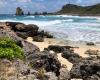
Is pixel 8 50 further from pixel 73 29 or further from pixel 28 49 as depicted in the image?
pixel 73 29

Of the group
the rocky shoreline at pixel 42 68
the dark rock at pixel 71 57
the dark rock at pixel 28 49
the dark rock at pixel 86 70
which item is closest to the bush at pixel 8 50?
the rocky shoreline at pixel 42 68

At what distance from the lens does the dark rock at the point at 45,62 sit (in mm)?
12703

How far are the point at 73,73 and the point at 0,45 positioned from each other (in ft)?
9.85

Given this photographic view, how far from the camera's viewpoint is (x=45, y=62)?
42.4ft

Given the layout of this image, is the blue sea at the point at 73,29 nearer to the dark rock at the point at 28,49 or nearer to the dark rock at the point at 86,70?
the dark rock at the point at 28,49

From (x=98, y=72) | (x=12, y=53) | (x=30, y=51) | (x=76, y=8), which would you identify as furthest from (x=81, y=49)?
(x=76, y=8)

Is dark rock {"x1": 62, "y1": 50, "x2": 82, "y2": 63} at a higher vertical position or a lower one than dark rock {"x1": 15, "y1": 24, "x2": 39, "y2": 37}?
higher

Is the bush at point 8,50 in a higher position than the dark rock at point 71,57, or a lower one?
higher

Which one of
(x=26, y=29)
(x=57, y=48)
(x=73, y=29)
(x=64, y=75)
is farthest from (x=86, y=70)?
(x=73, y=29)

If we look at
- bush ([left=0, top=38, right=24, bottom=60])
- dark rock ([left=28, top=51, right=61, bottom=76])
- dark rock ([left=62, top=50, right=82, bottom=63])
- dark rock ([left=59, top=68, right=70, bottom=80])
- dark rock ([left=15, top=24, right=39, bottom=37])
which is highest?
bush ([left=0, top=38, right=24, bottom=60])

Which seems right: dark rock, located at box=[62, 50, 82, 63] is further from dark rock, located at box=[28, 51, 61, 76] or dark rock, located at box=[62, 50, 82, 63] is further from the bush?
the bush

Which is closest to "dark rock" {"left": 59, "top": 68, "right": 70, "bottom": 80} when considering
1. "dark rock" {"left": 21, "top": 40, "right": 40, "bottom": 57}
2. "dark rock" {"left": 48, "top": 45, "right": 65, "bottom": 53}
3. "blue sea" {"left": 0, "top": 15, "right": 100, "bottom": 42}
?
"dark rock" {"left": 21, "top": 40, "right": 40, "bottom": 57}

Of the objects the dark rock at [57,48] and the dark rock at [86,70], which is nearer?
the dark rock at [86,70]

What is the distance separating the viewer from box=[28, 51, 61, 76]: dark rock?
12.7m
